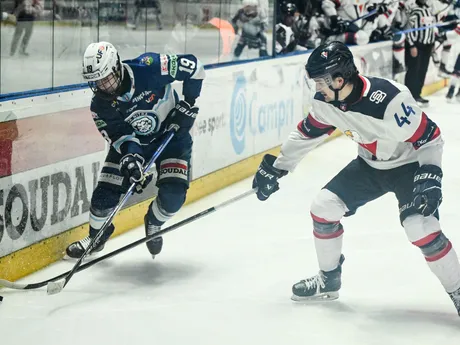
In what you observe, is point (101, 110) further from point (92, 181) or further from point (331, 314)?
point (331, 314)

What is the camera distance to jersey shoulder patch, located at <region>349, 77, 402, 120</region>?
320 centimetres

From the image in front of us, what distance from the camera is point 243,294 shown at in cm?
369

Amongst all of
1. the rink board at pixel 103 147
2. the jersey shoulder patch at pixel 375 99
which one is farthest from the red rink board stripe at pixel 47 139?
the jersey shoulder patch at pixel 375 99

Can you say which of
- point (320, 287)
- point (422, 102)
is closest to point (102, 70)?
point (320, 287)

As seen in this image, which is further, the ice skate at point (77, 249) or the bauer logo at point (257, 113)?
the bauer logo at point (257, 113)

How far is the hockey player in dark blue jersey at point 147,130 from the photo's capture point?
12.8 ft

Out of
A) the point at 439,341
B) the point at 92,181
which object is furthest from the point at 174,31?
the point at 439,341

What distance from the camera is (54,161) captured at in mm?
4070

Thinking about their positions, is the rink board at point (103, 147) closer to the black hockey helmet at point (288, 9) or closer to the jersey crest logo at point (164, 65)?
the jersey crest logo at point (164, 65)

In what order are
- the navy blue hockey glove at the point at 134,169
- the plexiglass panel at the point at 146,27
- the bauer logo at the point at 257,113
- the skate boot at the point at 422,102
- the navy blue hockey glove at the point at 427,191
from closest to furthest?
the navy blue hockey glove at the point at 427,191, the navy blue hockey glove at the point at 134,169, the plexiglass panel at the point at 146,27, the bauer logo at the point at 257,113, the skate boot at the point at 422,102

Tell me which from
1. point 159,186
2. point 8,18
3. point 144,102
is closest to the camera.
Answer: point 144,102

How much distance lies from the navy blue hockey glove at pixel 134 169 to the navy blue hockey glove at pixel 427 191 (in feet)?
3.83

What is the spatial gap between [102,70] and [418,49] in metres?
7.47

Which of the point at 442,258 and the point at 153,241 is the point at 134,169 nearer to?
the point at 153,241
